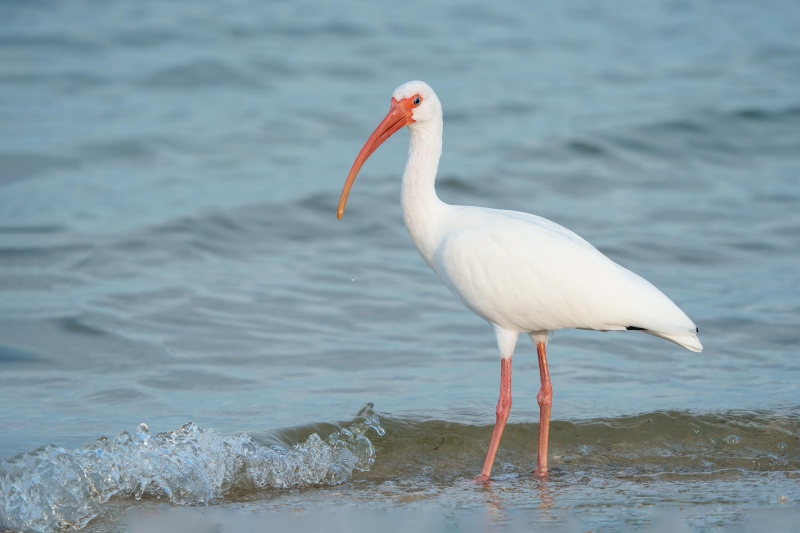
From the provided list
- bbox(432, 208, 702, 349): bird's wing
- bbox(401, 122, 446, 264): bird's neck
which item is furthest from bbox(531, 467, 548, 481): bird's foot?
bbox(401, 122, 446, 264): bird's neck

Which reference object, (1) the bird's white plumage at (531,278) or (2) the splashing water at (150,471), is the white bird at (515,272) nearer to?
(1) the bird's white plumage at (531,278)

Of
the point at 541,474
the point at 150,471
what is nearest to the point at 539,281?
the point at 541,474

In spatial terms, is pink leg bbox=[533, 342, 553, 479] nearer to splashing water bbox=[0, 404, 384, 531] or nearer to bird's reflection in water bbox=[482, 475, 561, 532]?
bird's reflection in water bbox=[482, 475, 561, 532]

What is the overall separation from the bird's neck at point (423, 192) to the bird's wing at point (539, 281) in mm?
212

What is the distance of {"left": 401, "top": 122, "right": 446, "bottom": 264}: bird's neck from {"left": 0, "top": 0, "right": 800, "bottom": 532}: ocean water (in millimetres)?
1562

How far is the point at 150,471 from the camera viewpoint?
21.6 feet

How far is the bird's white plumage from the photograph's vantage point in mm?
6648

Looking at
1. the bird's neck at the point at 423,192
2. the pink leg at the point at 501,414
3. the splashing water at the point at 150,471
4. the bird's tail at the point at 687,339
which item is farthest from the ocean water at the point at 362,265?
the bird's neck at the point at 423,192

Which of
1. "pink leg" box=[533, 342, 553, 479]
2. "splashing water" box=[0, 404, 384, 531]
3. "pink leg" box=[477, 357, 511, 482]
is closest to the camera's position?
"splashing water" box=[0, 404, 384, 531]

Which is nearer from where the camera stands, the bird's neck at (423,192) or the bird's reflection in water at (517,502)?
the bird's reflection in water at (517,502)

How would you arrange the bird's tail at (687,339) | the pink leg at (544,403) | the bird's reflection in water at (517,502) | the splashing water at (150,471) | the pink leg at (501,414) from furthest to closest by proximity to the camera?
the pink leg at (544,403) → the pink leg at (501,414) → the bird's tail at (687,339) → the splashing water at (150,471) → the bird's reflection in water at (517,502)

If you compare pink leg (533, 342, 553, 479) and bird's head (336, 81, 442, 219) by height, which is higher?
bird's head (336, 81, 442, 219)

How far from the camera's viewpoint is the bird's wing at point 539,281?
6.69 meters

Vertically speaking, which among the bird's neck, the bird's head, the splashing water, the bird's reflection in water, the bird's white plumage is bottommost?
the splashing water
